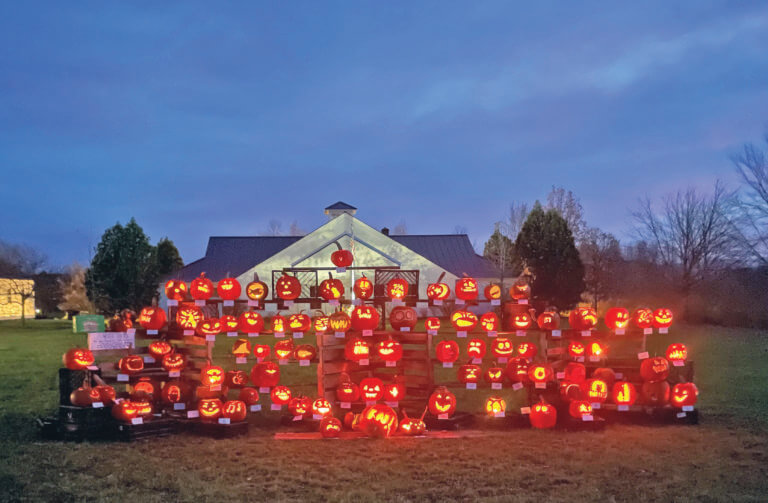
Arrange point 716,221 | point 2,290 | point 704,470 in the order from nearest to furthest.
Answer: point 704,470 < point 716,221 < point 2,290

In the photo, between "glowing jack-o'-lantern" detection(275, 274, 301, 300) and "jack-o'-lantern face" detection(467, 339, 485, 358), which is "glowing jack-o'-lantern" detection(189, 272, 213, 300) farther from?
"jack-o'-lantern face" detection(467, 339, 485, 358)

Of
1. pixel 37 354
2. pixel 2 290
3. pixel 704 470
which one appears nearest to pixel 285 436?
pixel 704 470

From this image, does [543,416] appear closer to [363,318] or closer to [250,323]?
[363,318]

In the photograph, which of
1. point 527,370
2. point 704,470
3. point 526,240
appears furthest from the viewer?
point 526,240

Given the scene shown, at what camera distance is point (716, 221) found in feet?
113

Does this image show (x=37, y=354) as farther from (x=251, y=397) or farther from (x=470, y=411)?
(x=470, y=411)

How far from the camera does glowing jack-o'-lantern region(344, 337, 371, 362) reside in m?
10.5

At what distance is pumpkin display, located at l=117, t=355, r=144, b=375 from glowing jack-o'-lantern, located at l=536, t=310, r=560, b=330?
7271 millimetres

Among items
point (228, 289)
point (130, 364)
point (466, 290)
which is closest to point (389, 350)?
point (466, 290)

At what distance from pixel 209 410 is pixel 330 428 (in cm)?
214

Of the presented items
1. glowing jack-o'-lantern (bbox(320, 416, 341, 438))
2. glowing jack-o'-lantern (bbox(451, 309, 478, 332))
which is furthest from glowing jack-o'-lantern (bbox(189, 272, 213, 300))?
glowing jack-o'-lantern (bbox(451, 309, 478, 332))

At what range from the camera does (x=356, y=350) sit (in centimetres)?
1047

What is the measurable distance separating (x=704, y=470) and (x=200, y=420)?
7806mm

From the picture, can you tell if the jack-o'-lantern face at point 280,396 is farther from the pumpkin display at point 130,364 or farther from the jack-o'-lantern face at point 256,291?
the pumpkin display at point 130,364
